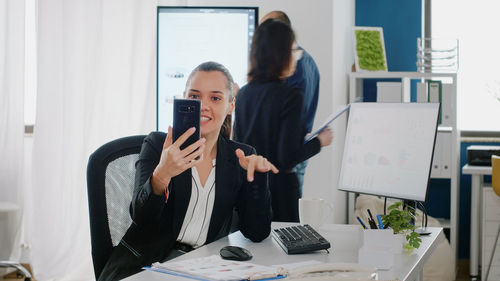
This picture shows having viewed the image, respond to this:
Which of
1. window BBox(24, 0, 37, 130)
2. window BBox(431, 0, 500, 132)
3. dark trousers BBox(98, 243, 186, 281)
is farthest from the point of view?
window BBox(431, 0, 500, 132)

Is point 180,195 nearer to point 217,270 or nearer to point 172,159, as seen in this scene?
point 172,159

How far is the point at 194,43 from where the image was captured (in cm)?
320

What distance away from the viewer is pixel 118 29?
12.3 ft

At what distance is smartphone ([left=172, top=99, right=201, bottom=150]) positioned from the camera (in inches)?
76.2

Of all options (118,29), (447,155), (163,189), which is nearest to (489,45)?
(447,155)

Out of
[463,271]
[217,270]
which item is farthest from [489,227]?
[217,270]

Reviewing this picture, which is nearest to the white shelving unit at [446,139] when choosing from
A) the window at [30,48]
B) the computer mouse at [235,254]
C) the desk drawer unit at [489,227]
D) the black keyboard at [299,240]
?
the desk drawer unit at [489,227]

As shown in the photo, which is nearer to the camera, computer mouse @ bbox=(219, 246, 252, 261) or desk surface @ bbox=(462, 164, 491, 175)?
computer mouse @ bbox=(219, 246, 252, 261)

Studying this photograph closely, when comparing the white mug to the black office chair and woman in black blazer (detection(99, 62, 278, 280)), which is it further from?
the black office chair

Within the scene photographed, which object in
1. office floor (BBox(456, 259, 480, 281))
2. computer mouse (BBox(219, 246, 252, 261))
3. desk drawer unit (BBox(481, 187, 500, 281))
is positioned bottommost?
office floor (BBox(456, 259, 480, 281))

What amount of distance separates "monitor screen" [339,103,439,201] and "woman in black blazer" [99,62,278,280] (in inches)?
11.7

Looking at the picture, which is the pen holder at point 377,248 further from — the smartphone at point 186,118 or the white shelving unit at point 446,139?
the white shelving unit at point 446,139

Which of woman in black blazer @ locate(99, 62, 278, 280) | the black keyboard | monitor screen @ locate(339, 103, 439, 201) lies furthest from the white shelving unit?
the black keyboard

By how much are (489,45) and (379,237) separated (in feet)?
11.2
